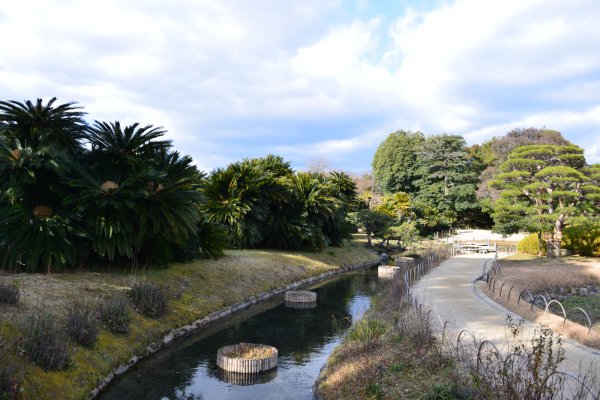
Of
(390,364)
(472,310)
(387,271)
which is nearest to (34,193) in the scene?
(390,364)

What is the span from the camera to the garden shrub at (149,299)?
13219 mm

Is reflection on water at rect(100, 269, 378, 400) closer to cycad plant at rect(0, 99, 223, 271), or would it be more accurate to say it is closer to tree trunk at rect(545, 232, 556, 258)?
cycad plant at rect(0, 99, 223, 271)

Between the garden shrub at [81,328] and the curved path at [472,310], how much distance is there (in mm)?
8722

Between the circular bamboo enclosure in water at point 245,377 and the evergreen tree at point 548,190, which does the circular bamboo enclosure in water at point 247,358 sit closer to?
the circular bamboo enclosure in water at point 245,377

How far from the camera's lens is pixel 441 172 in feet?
201

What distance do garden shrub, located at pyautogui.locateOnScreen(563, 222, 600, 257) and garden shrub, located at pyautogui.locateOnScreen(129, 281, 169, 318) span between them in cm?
2753

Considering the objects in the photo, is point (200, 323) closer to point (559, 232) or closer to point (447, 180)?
point (559, 232)

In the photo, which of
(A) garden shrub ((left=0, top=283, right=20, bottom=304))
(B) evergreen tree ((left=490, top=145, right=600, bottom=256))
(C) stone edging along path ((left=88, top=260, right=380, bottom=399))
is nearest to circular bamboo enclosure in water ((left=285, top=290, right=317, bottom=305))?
(C) stone edging along path ((left=88, top=260, right=380, bottom=399))

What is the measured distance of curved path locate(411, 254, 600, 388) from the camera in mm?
9570

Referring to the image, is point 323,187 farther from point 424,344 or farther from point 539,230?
point 424,344

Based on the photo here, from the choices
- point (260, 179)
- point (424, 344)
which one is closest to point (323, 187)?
point (260, 179)

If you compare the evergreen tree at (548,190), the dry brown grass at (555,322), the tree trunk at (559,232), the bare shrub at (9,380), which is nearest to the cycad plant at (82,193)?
the bare shrub at (9,380)

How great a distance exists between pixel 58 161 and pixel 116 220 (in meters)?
2.60

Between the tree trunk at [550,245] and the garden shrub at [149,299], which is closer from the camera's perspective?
the garden shrub at [149,299]
